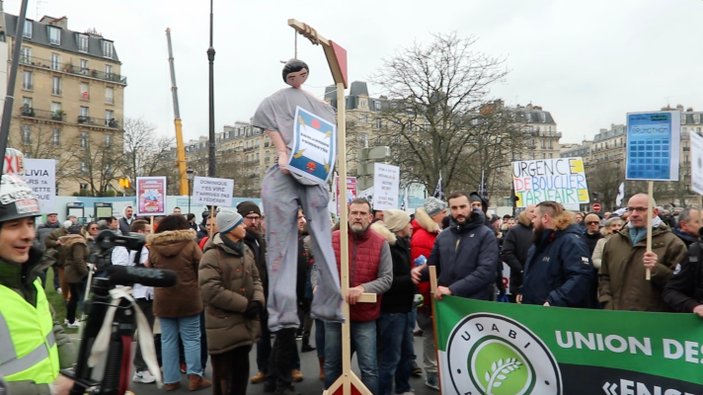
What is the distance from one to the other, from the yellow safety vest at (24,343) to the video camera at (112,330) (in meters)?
0.13

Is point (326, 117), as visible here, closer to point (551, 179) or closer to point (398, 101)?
point (551, 179)

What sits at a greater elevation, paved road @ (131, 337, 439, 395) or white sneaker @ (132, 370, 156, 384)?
white sneaker @ (132, 370, 156, 384)

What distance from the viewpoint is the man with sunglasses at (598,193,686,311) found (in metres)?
5.38

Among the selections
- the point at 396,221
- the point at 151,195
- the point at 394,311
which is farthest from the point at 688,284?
the point at 151,195

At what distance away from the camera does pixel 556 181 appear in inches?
454

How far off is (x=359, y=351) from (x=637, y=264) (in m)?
2.76

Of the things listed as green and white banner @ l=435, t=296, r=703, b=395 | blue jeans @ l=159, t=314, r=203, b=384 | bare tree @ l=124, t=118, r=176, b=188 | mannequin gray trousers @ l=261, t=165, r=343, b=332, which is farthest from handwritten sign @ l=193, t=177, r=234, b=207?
bare tree @ l=124, t=118, r=176, b=188

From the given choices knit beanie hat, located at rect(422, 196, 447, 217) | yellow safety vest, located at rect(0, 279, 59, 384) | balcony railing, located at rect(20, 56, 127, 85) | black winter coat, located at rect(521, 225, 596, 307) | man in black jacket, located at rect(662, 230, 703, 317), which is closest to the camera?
yellow safety vest, located at rect(0, 279, 59, 384)

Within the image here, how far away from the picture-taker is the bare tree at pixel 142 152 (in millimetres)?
50781

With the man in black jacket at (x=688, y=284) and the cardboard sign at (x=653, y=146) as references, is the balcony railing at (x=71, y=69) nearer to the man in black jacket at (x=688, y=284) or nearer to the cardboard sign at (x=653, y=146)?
the cardboard sign at (x=653, y=146)

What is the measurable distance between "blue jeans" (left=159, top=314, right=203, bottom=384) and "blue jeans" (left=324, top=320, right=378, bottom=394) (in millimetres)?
2057

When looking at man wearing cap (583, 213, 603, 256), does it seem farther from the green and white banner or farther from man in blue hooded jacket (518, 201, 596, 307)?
the green and white banner

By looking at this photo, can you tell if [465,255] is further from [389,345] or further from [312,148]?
[312,148]

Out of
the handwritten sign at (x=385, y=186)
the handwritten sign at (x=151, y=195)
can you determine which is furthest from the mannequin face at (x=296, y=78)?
the handwritten sign at (x=151, y=195)
